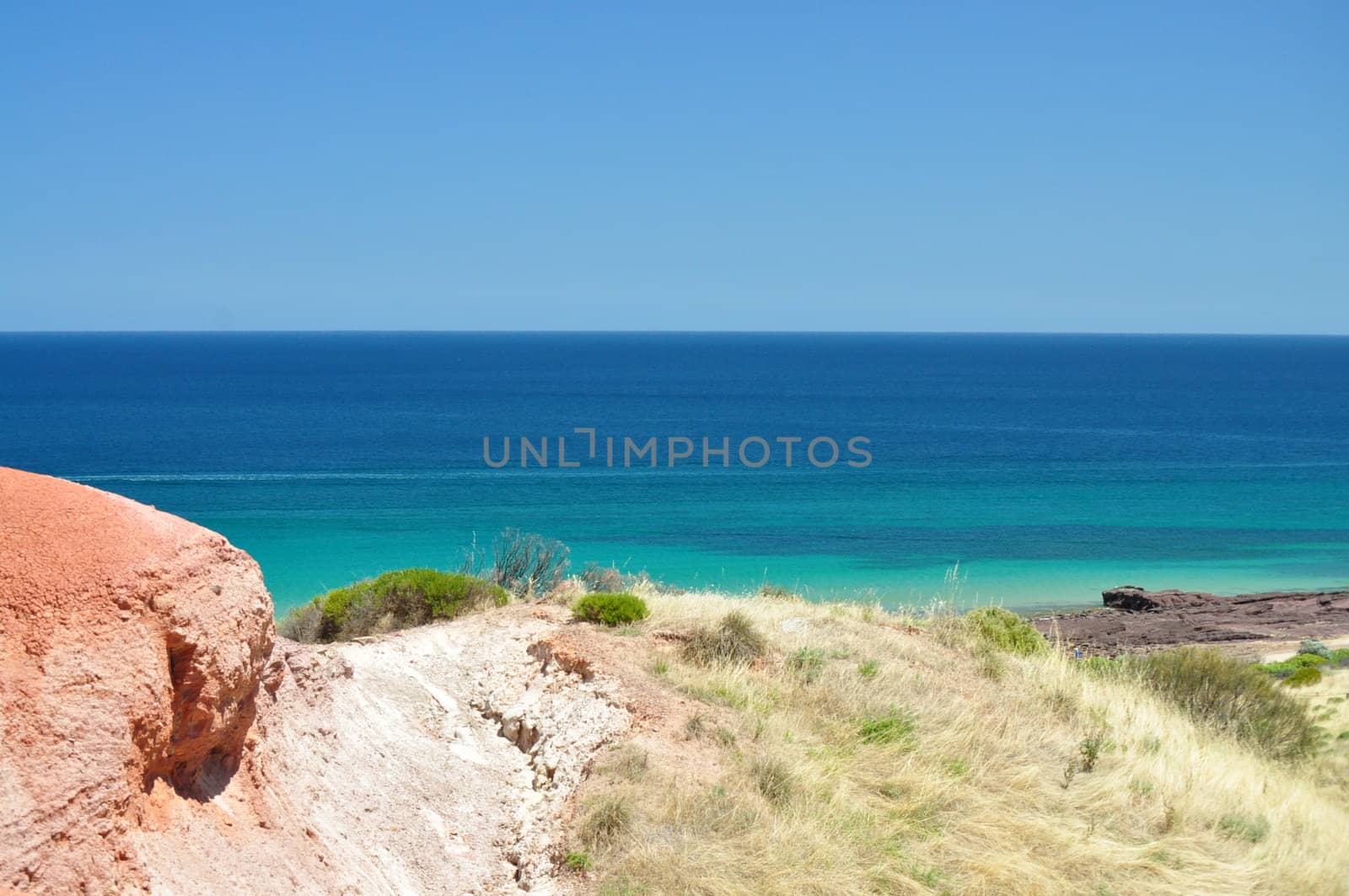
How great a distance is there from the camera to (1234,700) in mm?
13883

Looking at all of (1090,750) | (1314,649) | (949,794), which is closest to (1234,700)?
(1090,750)

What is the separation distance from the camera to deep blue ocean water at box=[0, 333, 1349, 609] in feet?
114

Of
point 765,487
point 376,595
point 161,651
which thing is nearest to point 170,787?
point 161,651

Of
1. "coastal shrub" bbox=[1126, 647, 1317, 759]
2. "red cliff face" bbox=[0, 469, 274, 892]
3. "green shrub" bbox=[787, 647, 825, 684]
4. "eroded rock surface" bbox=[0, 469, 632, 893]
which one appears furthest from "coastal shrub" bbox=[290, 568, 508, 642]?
"coastal shrub" bbox=[1126, 647, 1317, 759]

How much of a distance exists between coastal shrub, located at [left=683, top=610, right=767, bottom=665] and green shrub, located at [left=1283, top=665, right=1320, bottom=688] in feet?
35.6

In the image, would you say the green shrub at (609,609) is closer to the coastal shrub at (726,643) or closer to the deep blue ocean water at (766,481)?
the coastal shrub at (726,643)

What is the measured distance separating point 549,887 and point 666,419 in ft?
252

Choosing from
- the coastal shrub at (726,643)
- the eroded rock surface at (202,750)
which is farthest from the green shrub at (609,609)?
the eroded rock surface at (202,750)

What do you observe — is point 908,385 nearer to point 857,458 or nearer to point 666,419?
point 666,419

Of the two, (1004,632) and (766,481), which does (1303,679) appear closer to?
(1004,632)

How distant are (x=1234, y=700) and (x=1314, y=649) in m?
9.92

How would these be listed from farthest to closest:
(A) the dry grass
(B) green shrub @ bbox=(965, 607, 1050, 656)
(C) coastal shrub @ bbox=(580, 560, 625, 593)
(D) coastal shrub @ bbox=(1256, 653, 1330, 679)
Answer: (D) coastal shrub @ bbox=(1256, 653, 1330, 679) < (C) coastal shrub @ bbox=(580, 560, 625, 593) < (B) green shrub @ bbox=(965, 607, 1050, 656) < (A) the dry grass

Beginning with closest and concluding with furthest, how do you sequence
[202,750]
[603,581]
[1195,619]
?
[202,750]
[603,581]
[1195,619]

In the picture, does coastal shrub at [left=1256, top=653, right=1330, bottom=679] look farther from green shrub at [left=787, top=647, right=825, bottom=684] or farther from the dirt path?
the dirt path
